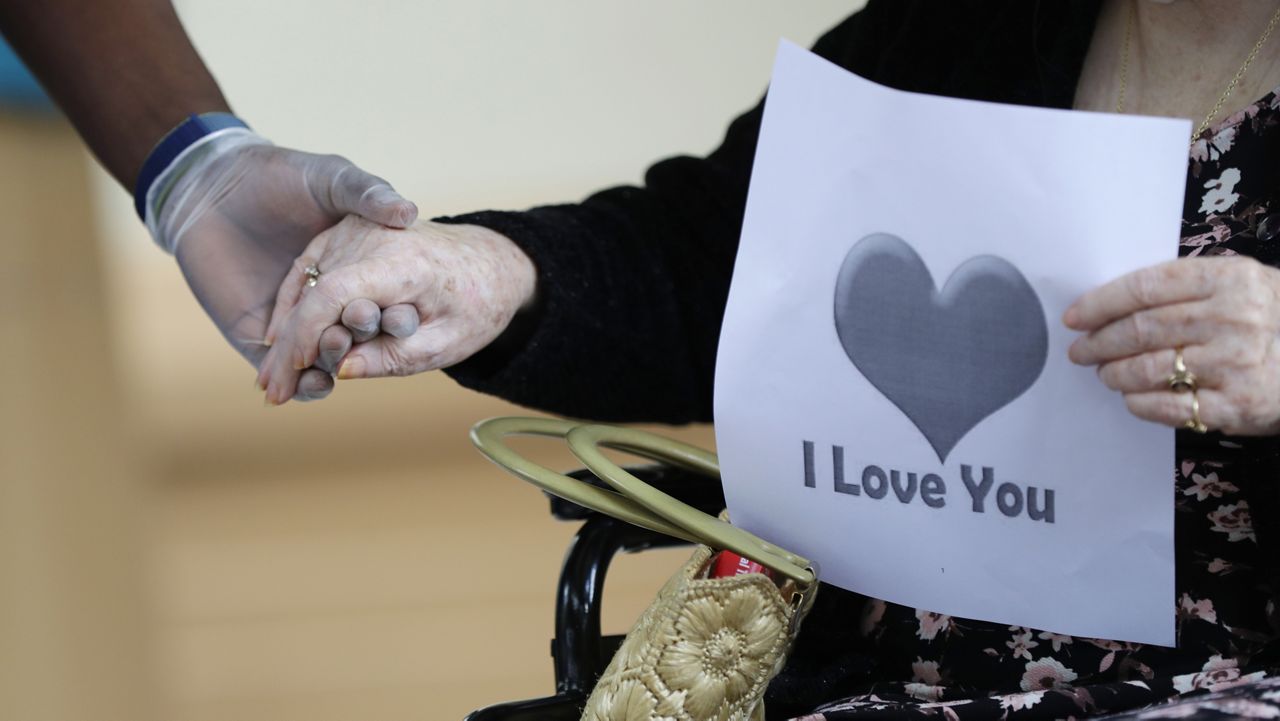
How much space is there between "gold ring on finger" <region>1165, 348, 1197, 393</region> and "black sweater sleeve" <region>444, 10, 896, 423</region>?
45cm

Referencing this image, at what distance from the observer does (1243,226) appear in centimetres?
68

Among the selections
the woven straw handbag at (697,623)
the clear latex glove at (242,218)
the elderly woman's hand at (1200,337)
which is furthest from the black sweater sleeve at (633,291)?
the elderly woman's hand at (1200,337)

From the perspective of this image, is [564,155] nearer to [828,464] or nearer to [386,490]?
[386,490]

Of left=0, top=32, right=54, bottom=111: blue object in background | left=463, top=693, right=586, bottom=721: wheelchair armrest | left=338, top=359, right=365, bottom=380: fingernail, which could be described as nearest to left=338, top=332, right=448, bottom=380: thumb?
left=338, top=359, right=365, bottom=380: fingernail

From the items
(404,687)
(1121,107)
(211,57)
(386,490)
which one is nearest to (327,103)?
(211,57)

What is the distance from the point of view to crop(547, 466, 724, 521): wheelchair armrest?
765mm

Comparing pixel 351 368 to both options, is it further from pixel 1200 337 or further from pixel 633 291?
pixel 1200 337

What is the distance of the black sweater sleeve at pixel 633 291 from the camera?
853 mm

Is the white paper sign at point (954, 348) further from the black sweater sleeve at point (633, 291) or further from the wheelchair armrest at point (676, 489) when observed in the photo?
the black sweater sleeve at point (633, 291)

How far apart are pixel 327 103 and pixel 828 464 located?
1.77 metres

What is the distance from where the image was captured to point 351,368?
0.70 m

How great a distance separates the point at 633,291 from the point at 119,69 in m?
0.44

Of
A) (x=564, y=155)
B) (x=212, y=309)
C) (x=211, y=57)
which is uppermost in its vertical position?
(x=211, y=57)

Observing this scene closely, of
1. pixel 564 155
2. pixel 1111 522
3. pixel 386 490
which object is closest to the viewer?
pixel 1111 522
